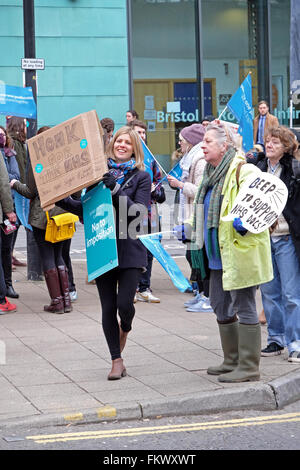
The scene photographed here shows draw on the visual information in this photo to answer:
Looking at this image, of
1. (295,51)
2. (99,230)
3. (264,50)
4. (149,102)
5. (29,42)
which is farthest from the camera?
(264,50)

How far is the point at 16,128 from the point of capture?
10.4 metres

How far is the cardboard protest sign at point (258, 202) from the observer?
6008mm

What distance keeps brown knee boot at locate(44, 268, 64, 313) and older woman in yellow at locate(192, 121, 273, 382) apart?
9.04 feet

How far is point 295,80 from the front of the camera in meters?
8.21

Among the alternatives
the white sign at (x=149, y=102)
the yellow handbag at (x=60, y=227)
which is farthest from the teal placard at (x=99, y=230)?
the white sign at (x=149, y=102)

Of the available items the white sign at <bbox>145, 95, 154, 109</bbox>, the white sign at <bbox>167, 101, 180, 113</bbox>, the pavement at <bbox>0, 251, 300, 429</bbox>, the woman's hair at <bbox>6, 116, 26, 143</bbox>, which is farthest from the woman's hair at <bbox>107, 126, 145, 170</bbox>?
the white sign at <bbox>167, 101, 180, 113</bbox>

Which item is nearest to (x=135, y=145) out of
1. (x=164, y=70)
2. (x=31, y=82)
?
(x=31, y=82)

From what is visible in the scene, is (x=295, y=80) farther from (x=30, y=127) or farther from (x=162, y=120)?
(x=162, y=120)

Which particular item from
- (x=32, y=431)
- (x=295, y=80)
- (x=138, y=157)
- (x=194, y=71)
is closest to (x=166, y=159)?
(x=194, y=71)

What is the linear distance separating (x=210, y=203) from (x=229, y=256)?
0.43 m

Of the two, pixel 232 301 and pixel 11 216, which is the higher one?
pixel 11 216

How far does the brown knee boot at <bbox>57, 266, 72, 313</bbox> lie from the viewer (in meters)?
9.05

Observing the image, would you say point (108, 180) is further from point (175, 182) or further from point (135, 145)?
point (175, 182)
